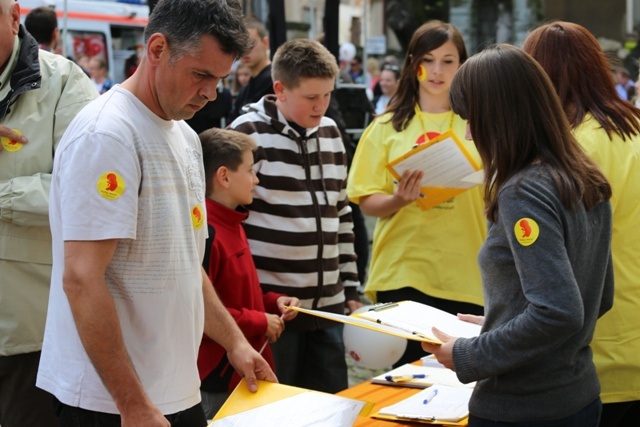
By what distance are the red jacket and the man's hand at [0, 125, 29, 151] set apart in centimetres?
76

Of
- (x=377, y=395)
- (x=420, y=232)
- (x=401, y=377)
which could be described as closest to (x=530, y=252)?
(x=377, y=395)

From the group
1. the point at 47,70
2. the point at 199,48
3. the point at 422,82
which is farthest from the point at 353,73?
the point at 199,48

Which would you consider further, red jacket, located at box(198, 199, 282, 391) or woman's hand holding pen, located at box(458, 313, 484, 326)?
red jacket, located at box(198, 199, 282, 391)

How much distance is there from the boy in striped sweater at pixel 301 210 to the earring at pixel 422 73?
0.43 meters

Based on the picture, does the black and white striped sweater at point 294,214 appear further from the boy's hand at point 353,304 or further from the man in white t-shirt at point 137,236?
the man in white t-shirt at point 137,236

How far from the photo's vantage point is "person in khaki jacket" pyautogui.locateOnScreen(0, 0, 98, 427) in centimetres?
291

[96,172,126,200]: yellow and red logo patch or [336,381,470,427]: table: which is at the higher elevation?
[96,172,126,200]: yellow and red logo patch

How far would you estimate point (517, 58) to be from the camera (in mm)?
2242

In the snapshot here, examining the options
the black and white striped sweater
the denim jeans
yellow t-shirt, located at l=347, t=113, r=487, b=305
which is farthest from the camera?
yellow t-shirt, located at l=347, t=113, r=487, b=305

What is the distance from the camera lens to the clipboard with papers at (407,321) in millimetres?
2352

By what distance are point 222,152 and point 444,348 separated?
1452mm

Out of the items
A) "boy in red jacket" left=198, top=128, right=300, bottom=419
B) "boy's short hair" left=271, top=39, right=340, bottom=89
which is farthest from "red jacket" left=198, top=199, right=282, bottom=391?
"boy's short hair" left=271, top=39, right=340, bottom=89

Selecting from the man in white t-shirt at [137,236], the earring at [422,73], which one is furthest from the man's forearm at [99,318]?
the earring at [422,73]

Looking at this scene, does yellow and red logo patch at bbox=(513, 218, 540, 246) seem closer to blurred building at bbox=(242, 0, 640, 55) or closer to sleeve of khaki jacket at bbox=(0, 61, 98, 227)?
sleeve of khaki jacket at bbox=(0, 61, 98, 227)
